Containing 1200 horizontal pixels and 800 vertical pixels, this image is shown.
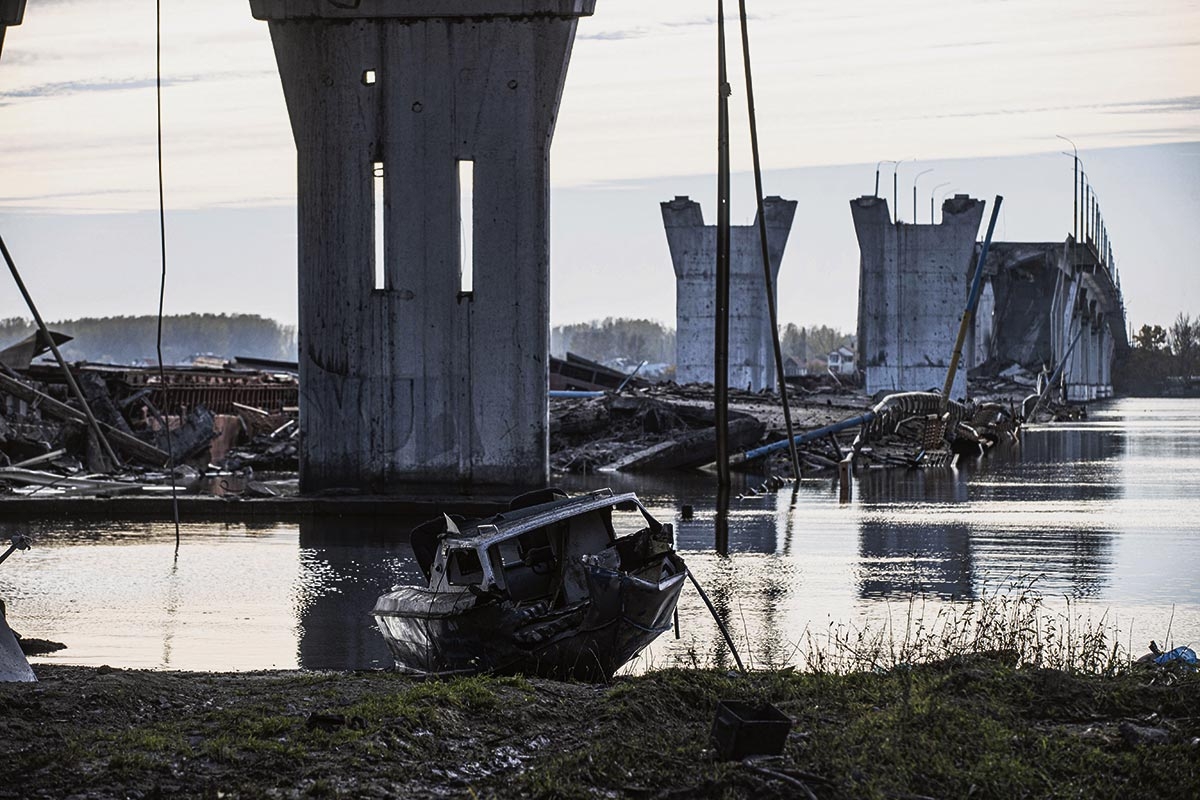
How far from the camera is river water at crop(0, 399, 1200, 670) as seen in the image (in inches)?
537

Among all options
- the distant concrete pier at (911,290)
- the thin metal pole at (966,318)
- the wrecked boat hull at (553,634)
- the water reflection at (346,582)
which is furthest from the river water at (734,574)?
the distant concrete pier at (911,290)

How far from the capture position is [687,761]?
7750 mm

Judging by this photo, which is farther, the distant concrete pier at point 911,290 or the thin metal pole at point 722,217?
the distant concrete pier at point 911,290

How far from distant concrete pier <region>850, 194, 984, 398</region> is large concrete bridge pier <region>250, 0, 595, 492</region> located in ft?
163

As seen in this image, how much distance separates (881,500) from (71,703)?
23098mm

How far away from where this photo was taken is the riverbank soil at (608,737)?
7414 millimetres

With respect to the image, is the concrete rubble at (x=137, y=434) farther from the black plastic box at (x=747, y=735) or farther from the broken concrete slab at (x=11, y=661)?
the black plastic box at (x=747, y=735)

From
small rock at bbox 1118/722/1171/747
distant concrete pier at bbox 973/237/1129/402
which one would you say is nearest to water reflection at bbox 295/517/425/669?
small rock at bbox 1118/722/1171/747

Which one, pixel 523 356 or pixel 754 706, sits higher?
pixel 523 356

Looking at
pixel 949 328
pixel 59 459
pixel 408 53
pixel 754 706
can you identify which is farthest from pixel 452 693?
pixel 949 328

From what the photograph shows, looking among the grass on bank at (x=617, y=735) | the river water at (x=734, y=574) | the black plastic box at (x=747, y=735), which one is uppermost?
the black plastic box at (x=747, y=735)

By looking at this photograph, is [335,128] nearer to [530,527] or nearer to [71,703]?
[530,527]

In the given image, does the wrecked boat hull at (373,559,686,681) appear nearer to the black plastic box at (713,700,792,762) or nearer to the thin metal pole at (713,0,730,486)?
the black plastic box at (713,700,792,762)

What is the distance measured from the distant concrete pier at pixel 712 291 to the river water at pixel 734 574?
3839 centimetres
